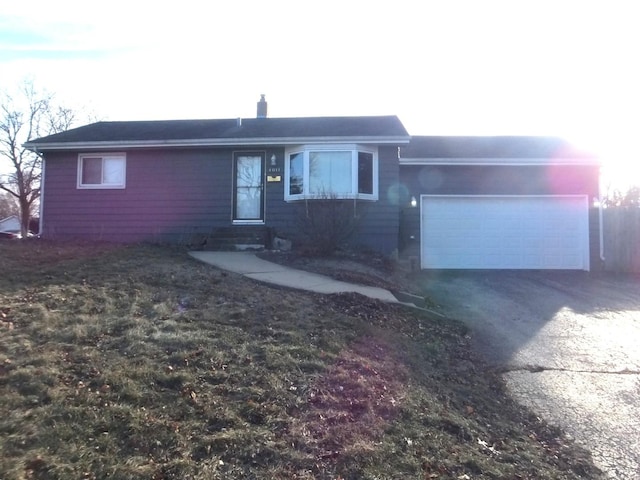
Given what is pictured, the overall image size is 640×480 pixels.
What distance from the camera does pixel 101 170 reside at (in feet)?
49.3

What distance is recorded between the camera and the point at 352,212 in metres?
13.3

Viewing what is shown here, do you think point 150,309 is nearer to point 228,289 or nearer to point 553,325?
point 228,289

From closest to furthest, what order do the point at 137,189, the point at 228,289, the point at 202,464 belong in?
the point at 202,464 → the point at 228,289 → the point at 137,189

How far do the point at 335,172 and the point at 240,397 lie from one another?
1034 centimetres

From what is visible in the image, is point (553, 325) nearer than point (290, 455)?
No

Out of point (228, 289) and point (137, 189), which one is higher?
point (137, 189)

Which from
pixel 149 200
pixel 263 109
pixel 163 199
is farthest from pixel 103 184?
pixel 263 109

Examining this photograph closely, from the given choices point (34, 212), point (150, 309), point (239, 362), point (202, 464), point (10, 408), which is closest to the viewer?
point (202, 464)

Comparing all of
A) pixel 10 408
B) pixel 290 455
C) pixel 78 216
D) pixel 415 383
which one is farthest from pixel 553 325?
pixel 78 216

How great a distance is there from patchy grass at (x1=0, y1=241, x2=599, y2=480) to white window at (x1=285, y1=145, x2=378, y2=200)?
23.8 ft

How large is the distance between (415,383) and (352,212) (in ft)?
27.9

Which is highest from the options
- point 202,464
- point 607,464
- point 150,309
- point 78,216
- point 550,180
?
point 550,180

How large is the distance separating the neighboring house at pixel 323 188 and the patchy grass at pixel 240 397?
24.6 feet

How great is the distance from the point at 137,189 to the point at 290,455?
12.5 metres
